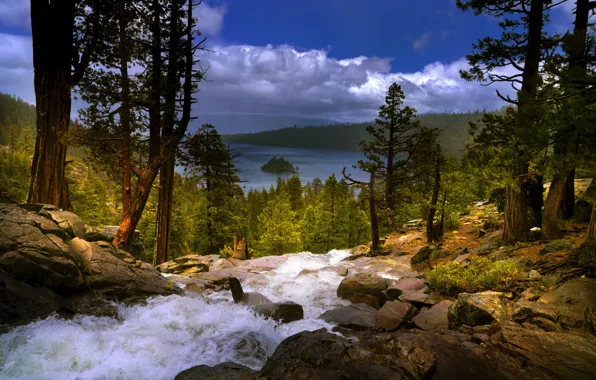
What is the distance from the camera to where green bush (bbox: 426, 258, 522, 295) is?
847 cm

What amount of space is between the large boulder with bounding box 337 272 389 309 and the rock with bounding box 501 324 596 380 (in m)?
5.69

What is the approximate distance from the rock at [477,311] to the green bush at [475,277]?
3.85ft

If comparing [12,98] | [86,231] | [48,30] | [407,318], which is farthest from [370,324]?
[12,98]

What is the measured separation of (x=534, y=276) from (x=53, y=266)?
1292 cm

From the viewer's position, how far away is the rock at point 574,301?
5.84m

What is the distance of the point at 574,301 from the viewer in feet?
20.8

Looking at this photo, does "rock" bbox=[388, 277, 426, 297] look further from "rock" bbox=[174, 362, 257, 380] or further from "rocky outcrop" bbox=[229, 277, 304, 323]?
"rock" bbox=[174, 362, 257, 380]

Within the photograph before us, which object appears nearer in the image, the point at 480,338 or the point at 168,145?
the point at 480,338

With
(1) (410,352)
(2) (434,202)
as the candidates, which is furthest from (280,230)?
(1) (410,352)

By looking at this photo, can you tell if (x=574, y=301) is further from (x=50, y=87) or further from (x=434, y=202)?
(x=50, y=87)

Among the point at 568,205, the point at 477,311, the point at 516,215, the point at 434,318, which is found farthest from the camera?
the point at 568,205

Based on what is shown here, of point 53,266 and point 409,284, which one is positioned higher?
point 53,266

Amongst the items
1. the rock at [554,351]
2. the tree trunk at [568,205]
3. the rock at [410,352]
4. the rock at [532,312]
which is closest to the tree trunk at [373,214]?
the tree trunk at [568,205]

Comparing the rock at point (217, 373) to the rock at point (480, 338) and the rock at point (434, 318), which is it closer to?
the rock at point (480, 338)
